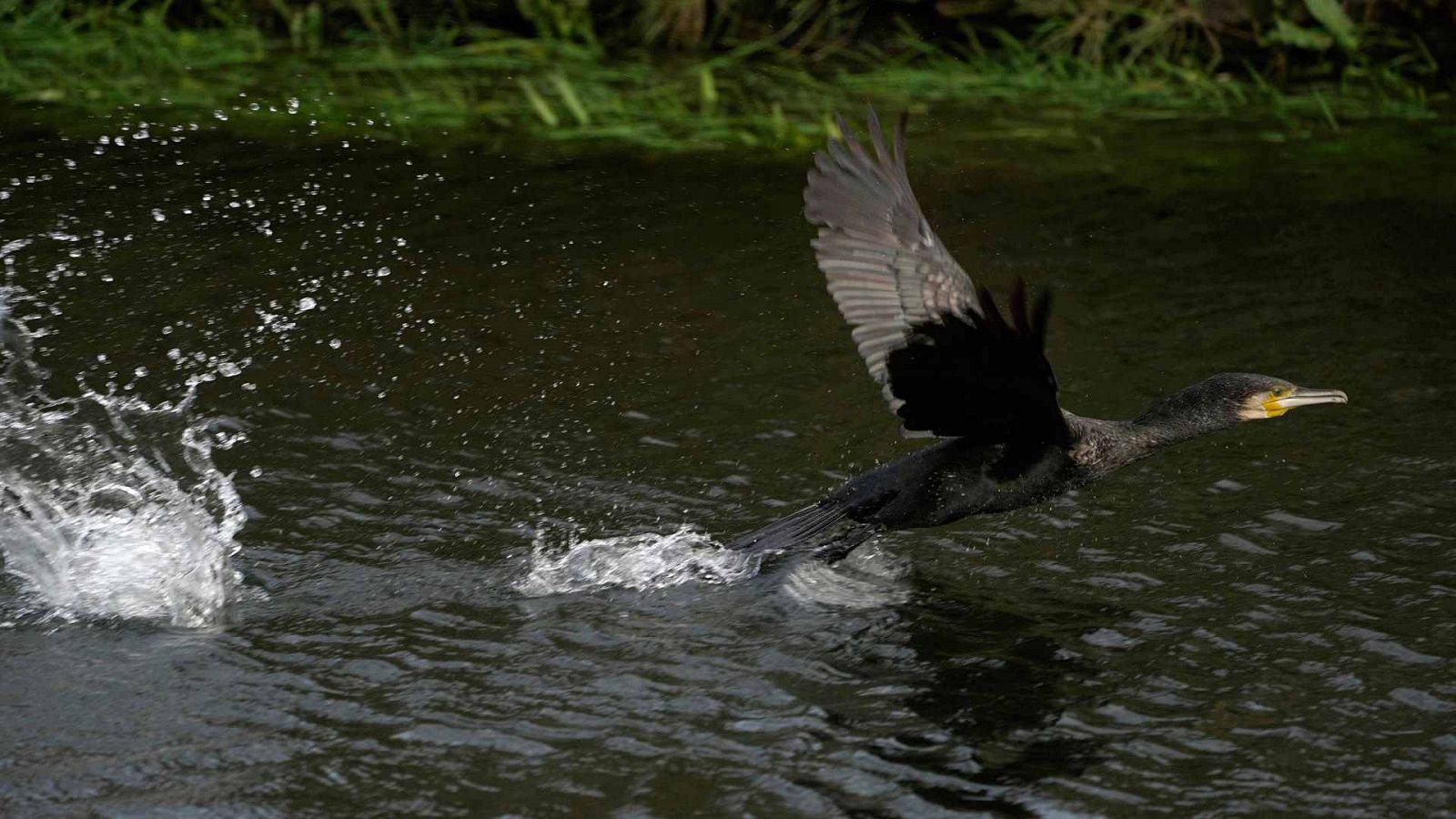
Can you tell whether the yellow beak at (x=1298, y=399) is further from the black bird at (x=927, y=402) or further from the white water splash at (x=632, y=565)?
the white water splash at (x=632, y=565)

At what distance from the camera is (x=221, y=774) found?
13.2 ft

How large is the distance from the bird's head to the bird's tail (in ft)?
3.18

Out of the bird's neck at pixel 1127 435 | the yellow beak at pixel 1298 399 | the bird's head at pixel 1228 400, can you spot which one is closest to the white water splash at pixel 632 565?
the bird's neck at pixel 1127 435

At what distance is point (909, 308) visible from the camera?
5.02 m

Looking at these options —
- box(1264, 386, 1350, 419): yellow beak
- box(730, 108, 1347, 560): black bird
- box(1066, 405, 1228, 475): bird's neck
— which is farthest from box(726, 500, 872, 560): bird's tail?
box(1264, 386, 1350, 419): yellow beak

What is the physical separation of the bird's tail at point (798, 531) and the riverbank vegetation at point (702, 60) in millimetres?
4460

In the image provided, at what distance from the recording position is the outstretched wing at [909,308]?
4.76 meters

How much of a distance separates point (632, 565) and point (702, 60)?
20.7 feet

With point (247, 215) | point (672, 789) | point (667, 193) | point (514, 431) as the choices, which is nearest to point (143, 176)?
point (247, 215)

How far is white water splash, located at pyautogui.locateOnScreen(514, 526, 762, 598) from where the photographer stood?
510 centimetres

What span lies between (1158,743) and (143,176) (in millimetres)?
5992

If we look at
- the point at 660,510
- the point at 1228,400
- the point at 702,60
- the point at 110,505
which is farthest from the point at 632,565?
the point at 702,60

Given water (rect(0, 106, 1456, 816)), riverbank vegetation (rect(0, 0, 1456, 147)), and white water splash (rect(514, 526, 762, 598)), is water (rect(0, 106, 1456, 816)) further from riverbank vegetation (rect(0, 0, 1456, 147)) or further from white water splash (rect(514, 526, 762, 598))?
riverbank vegetation (rect(0, 0, 1456, 147))

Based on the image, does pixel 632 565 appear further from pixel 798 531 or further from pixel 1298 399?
pixel 1298 399
